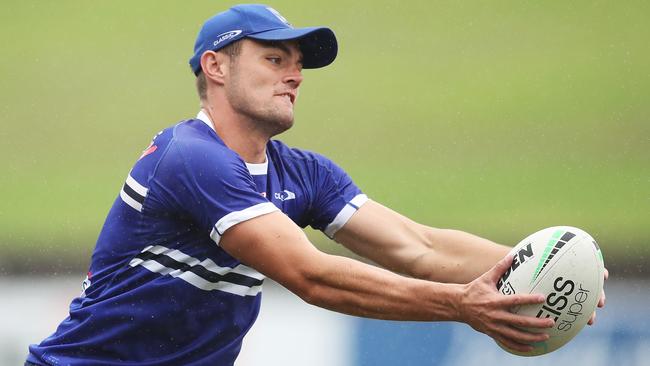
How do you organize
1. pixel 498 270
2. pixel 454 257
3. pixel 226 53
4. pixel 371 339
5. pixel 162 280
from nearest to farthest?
pixel 498 270
pixel 162 280
pixel 226 53
pixel 454 257
pixel 371 339

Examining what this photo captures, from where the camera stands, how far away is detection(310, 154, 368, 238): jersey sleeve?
5.03m

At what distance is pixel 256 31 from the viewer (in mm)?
4734

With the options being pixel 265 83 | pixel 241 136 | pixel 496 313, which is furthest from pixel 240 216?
pixel 496 313

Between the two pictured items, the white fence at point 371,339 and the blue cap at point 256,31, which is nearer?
the blue cap at point 256,31

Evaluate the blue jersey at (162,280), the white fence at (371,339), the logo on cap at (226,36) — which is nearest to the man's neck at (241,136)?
the blue jersey at (162,280)

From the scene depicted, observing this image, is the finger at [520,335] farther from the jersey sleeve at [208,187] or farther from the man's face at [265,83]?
the man's face at [265,83]

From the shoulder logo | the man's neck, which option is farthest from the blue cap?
the shoulder logo

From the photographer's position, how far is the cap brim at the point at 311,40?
15.4 feet

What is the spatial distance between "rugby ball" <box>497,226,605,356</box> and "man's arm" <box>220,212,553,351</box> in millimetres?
71

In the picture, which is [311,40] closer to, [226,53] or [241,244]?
[226,53]

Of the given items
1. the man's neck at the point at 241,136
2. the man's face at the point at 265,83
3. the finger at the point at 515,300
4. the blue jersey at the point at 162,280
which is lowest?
the blue jersey at the point at 162,280

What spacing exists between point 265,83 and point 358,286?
45.8 inches

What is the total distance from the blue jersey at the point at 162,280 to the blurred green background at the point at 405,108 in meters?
6.04

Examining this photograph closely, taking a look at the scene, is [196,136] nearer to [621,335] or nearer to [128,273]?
[128,273]
